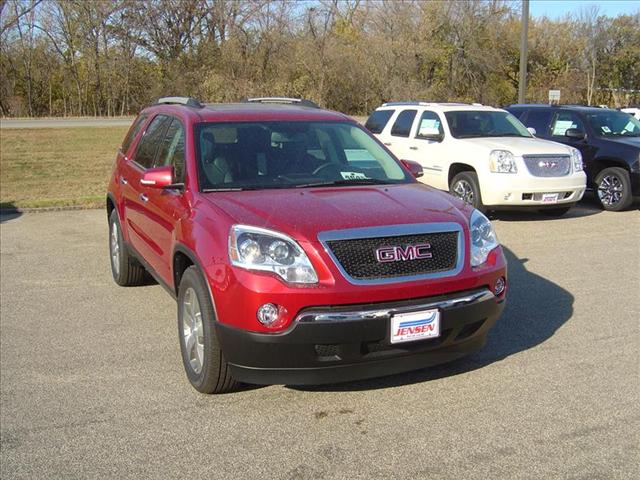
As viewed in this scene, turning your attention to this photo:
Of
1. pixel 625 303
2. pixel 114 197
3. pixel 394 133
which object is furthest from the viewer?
pixel 394 133

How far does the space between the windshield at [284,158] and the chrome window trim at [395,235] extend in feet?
3.20

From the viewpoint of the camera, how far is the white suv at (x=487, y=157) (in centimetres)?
988

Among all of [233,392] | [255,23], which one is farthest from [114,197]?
[255,23]

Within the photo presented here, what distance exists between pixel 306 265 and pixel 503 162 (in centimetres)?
695

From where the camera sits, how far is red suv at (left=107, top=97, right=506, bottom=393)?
3629mm

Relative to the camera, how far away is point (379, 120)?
41.9ft

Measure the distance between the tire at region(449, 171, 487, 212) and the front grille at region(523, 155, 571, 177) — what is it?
32.0 inches

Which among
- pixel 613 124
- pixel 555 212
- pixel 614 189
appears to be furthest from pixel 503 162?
pixel 613 124

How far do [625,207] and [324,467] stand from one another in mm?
9666

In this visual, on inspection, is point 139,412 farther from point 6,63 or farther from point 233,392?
point 6,63

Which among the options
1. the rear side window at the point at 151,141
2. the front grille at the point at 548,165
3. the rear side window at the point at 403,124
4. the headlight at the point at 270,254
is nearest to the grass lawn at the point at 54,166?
the rear side window at the point at 403,124

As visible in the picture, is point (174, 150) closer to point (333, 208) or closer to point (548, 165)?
point (333, 208)

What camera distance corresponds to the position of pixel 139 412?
3947 millimetres

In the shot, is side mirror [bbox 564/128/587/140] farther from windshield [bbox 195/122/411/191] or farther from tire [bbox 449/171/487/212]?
windshield [bbox 195/122/411/191]
